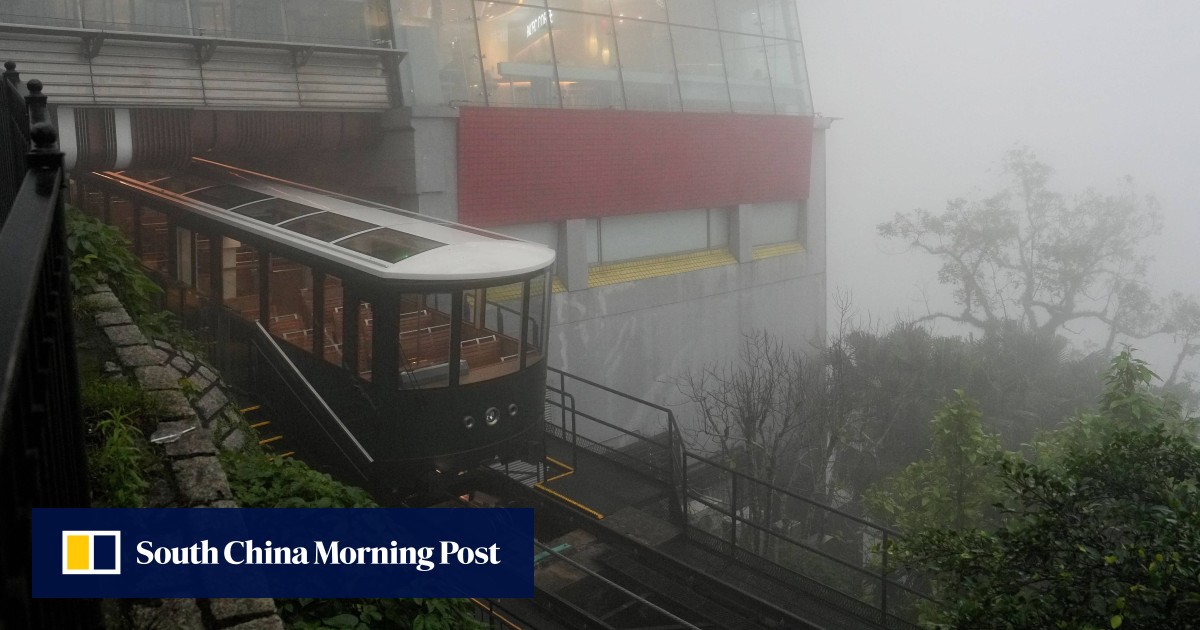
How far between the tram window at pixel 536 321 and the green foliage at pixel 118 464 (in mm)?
5139

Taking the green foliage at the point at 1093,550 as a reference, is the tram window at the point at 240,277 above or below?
above

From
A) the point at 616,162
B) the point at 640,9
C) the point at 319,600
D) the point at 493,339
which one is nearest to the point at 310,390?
the point at 493,339

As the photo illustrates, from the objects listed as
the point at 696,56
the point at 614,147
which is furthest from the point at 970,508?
the point at 696,56

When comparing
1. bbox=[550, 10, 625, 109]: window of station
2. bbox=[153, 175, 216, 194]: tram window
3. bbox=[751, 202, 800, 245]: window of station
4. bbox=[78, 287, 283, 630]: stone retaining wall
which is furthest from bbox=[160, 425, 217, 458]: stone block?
bbox=[751, 202, 800, 245]: window of station

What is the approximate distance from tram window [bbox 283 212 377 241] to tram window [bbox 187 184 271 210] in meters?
1.18

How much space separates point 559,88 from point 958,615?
44.0 feet

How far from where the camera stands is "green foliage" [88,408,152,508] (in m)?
4.88

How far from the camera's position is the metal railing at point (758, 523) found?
35.8 feet

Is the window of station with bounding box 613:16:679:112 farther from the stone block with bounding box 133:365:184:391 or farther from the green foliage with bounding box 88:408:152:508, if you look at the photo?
the green foliage with bounding box 88:408:152:508

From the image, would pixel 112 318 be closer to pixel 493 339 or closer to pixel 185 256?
pixel 493 339

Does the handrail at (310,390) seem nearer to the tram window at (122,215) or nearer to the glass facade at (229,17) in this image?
the tram window at (122,215)

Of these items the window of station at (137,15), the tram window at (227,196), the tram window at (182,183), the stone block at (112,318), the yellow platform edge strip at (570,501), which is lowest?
the yellow platform edge strip at (570,501)

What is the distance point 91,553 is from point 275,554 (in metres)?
1.73

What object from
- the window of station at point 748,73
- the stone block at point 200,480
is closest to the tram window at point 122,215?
the stone block at point 200,480
